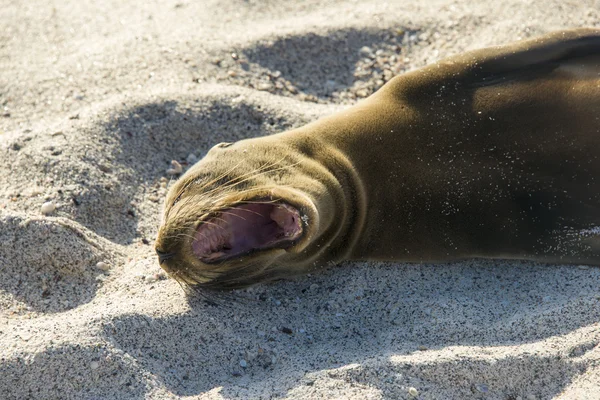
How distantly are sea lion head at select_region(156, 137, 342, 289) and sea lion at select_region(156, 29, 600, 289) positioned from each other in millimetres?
12

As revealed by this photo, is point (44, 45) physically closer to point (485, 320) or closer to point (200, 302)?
point (200, 302)

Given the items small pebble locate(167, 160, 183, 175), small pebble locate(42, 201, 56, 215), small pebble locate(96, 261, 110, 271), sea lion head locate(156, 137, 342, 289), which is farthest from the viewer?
small pebble locate(167, 160, 183, 175)

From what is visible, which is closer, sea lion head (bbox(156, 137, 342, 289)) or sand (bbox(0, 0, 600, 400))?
sand (bbox(0, 0, 600, 400))

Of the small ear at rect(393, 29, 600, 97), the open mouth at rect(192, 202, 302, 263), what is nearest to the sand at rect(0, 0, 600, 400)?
the open mouth at rect(192, 202, 302, 263)

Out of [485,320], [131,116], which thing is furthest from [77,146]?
[485,320]

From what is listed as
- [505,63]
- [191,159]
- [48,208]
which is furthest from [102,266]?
[505,63]

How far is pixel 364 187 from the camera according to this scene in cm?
429

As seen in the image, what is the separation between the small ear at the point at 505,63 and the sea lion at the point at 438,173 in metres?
0.02

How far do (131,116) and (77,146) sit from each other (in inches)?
18.8

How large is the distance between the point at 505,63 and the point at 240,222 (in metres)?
1.95

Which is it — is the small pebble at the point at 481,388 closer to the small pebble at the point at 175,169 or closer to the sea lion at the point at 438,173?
the sea lion at the point at 438,173

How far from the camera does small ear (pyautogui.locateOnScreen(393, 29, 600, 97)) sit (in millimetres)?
4605

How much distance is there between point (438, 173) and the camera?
432 cm

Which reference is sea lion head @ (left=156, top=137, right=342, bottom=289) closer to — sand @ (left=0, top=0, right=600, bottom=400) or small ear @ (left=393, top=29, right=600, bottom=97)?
sand @ (left=0, top=0, right=600, bottom=400)
